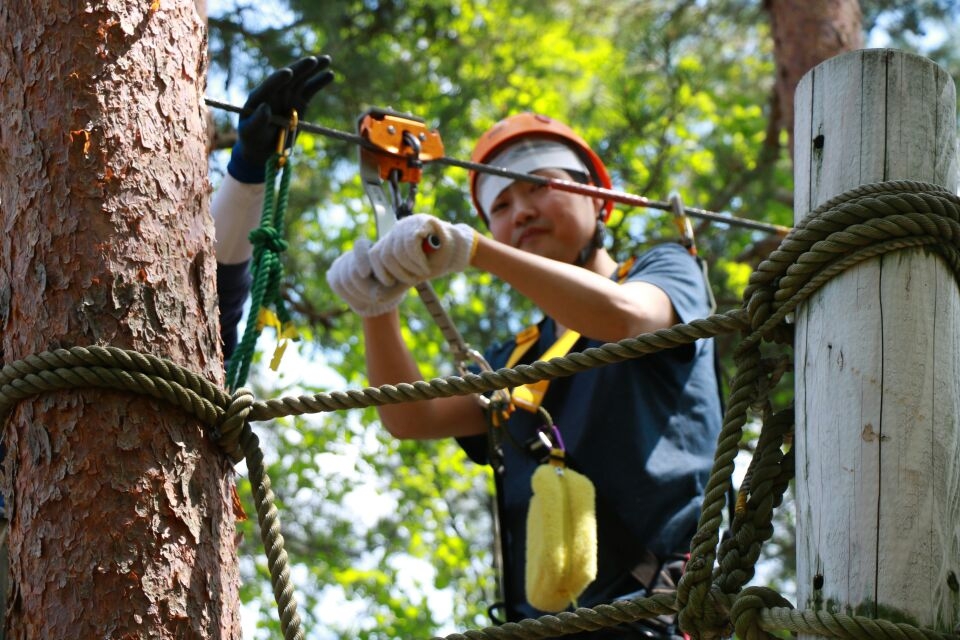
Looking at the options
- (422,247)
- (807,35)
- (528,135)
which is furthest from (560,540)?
(807,35)

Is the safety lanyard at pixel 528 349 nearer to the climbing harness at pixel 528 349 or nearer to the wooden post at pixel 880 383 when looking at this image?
the climbing harness at pixel 528 349

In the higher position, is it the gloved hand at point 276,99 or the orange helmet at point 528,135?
the orange helmet at point 528,135

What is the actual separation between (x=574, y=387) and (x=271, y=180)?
2.92ft

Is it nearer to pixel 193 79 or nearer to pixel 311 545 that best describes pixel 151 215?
pixel 193 79

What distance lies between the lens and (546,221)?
3.30m

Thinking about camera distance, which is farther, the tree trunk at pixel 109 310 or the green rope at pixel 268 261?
the green rope at pixel 268 261

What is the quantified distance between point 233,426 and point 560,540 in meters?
0.96

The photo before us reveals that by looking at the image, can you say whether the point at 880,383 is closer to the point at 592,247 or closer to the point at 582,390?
the point at 582,390

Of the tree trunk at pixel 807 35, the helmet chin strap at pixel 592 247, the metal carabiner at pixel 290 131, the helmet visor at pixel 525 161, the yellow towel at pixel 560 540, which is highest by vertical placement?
the tree trunk at pixel 807 35

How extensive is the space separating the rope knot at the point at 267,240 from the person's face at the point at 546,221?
0.85 meters

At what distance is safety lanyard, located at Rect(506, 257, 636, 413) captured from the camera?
2943 millimetres

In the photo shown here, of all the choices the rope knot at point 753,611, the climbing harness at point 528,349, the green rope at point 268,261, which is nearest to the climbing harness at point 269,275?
the green rope at point 268,261

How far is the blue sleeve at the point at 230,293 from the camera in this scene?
3221 millimetres

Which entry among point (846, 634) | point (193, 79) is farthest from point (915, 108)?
point (193, 79)
